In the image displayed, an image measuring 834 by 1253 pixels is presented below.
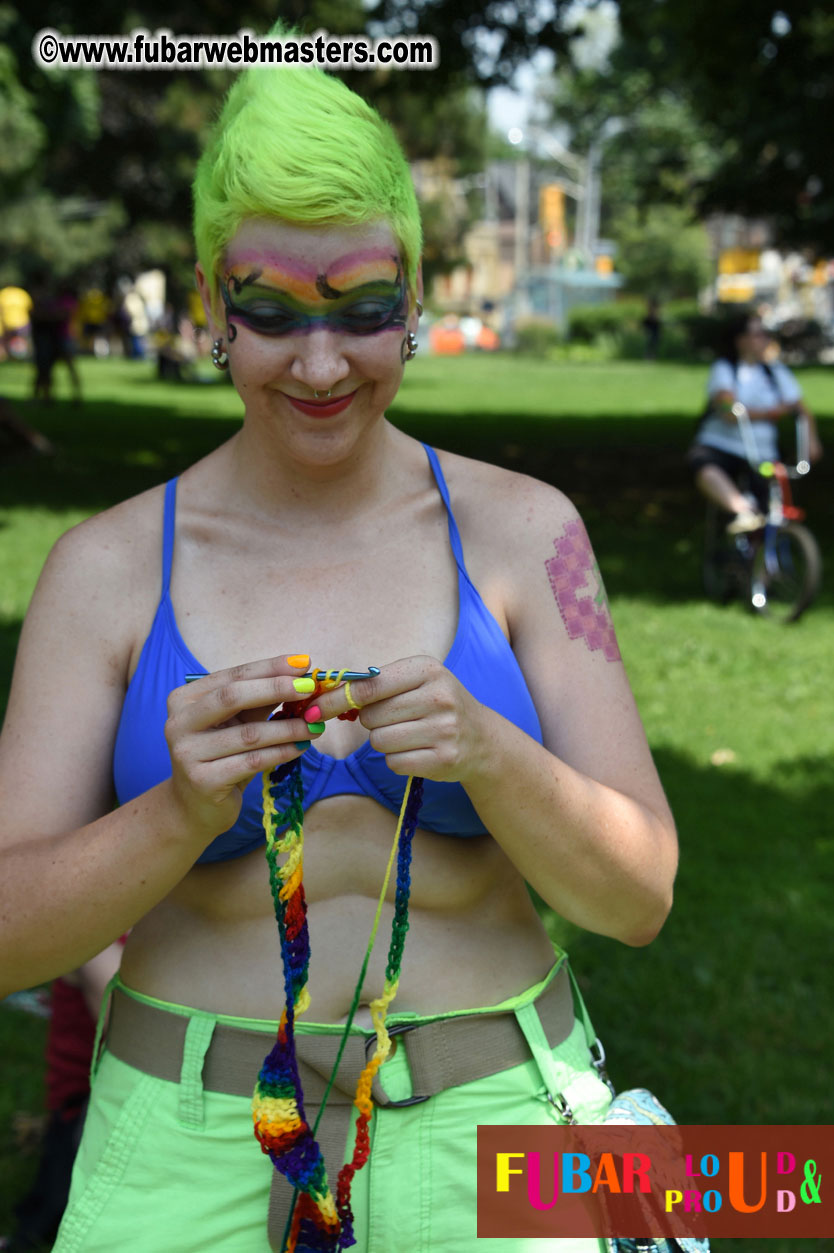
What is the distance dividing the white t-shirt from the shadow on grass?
1.19 meters

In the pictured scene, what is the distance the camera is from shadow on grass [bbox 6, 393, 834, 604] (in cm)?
1072

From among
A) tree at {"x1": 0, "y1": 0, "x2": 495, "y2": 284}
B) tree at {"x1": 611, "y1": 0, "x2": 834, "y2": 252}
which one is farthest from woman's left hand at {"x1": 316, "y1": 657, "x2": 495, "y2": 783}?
tree at {"x1": 611, "y1": 0, "x2": 834, "y2": 252}

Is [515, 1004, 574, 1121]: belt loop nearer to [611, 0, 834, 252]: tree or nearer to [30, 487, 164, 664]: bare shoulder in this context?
[30, 487, 164, 664]: bare shoulder

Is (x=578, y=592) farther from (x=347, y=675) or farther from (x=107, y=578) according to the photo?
(x=107, y=578)

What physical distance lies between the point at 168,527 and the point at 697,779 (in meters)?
4.26

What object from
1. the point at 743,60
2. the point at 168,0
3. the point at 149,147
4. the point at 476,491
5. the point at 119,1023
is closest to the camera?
the point at 119,1023

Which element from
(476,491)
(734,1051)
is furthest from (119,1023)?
(734,1051)

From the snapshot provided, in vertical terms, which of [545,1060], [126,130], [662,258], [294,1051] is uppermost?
[126,130]

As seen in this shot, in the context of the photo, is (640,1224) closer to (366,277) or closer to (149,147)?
(366,277)

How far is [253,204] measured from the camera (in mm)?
1795

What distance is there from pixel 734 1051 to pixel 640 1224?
2.25 m

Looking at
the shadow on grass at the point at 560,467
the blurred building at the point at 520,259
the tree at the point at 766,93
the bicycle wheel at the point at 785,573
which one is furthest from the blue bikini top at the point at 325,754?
the blurred building at the point at 520,259

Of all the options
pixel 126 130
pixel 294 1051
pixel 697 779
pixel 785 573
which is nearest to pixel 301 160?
pixel 294 1051

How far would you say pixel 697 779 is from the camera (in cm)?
588
